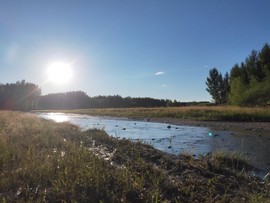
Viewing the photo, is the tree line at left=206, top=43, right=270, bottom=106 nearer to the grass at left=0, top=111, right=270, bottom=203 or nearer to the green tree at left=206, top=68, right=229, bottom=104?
the green tree at left=206, top=68, right=229, bottom=104

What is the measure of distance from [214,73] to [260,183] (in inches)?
4237

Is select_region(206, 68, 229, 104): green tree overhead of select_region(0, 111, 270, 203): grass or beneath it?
overhead

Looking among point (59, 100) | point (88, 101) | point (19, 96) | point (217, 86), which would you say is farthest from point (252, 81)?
point (59, 100)

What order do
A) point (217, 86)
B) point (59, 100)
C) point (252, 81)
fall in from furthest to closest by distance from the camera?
point (59, 100) < point (217, 86) < point (252, 81)

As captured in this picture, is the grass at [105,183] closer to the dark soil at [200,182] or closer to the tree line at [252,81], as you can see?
the dark soil at [200,182]

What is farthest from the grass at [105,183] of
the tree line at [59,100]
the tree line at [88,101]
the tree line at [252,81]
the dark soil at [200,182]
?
the tree line at [88,101]

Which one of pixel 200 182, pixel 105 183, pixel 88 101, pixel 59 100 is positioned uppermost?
pixel 59 100

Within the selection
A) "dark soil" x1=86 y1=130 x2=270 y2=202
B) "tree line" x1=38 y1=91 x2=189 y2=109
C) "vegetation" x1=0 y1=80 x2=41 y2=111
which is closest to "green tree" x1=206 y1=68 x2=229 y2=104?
"tree line" x1=38 y1=91 x2=189 y2=109

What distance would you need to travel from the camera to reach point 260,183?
885 centimetres

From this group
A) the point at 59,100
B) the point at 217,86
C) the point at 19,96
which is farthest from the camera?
the point at 59,100

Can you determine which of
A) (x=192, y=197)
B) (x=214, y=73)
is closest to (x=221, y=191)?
(x=192, y=197)

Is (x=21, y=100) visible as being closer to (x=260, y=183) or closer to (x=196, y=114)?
(x=196, y=114)

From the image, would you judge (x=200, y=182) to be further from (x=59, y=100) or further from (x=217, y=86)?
(x=59, y=100)

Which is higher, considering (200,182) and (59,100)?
(59,100)
